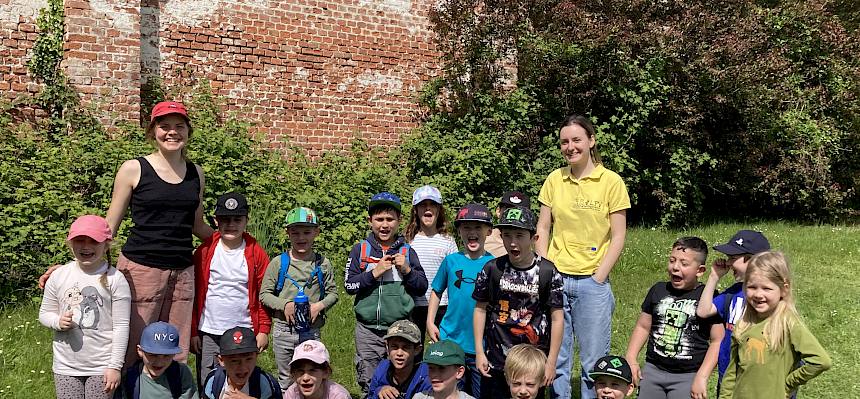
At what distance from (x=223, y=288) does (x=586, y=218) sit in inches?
91.6

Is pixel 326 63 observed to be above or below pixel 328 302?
above

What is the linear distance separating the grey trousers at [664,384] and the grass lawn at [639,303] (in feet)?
5.98

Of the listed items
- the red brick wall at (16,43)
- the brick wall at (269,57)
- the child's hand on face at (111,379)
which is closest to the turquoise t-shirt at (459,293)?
the child's hand on face at (111,379)

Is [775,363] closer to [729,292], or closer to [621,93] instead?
[729,292]

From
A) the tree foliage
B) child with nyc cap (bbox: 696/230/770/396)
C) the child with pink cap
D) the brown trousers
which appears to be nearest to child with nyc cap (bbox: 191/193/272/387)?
the brown trousers

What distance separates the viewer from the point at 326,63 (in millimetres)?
11281

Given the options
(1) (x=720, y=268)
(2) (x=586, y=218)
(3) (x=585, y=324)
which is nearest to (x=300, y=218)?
(2) (x=586, y=218)

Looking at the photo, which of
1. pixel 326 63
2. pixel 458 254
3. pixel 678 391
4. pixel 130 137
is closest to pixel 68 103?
pixel 130 137

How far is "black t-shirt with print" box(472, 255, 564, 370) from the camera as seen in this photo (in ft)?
13.4

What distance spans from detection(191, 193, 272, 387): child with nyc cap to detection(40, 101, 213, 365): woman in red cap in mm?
177

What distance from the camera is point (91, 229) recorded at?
148 inches

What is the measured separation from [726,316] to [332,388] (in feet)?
7.80

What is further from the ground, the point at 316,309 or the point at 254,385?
the point at 316,309

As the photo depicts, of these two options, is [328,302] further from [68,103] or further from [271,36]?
[271,36]
